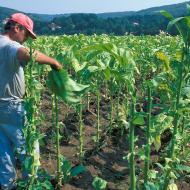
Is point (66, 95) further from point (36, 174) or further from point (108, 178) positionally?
point (108, 178)

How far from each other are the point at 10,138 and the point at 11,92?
413 mm

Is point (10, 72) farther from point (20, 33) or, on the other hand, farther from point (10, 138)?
point (10, 138)

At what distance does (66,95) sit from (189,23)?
102 centimetres

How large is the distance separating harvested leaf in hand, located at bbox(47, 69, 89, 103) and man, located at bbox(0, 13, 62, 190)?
415 mm

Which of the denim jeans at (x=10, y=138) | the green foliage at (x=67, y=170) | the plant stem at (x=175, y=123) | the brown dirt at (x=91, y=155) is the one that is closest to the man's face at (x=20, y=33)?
the denim jeans at (x=10, y=138)

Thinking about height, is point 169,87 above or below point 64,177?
above

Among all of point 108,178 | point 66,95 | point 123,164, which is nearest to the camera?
point 66,95

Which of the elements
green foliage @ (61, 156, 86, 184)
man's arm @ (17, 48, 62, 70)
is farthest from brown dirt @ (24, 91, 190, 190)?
man's arm @ (17, 48, 62, 70)

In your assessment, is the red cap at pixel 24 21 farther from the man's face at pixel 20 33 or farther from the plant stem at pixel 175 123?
the plant stem at pixel 175 123

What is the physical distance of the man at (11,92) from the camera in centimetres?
398

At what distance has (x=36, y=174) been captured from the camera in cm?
404

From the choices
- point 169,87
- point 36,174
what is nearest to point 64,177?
point 36,174

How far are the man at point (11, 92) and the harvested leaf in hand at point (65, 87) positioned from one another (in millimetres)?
415

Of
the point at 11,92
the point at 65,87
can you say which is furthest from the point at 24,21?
the point at 65,87
